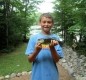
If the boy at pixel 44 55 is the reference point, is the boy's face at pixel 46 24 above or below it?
above

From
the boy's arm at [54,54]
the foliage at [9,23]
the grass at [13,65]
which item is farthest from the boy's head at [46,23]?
the foliage at [9,23]

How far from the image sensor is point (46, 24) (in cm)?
310

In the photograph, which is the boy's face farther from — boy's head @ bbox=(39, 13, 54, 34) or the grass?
the grass

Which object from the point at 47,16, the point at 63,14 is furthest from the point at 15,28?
the point at 47,16

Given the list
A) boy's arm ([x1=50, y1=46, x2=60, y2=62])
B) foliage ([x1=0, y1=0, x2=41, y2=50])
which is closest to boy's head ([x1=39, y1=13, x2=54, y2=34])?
boy's arm ([x1=50, y1=46, x2=60, y2=62])

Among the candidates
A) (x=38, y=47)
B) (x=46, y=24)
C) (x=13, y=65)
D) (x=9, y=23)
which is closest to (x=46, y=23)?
(x=46, y=24)

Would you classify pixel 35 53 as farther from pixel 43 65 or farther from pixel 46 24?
pixel 46 24

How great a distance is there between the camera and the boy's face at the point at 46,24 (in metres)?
3.10

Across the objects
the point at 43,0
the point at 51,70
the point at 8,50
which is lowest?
the point at 8,50

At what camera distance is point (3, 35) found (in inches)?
731

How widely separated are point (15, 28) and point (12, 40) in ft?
3.50

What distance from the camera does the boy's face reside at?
10.2 ft

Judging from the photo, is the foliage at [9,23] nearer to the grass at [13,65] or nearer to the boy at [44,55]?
the grass at [13,65]

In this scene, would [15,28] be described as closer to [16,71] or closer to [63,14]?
[63,14]
